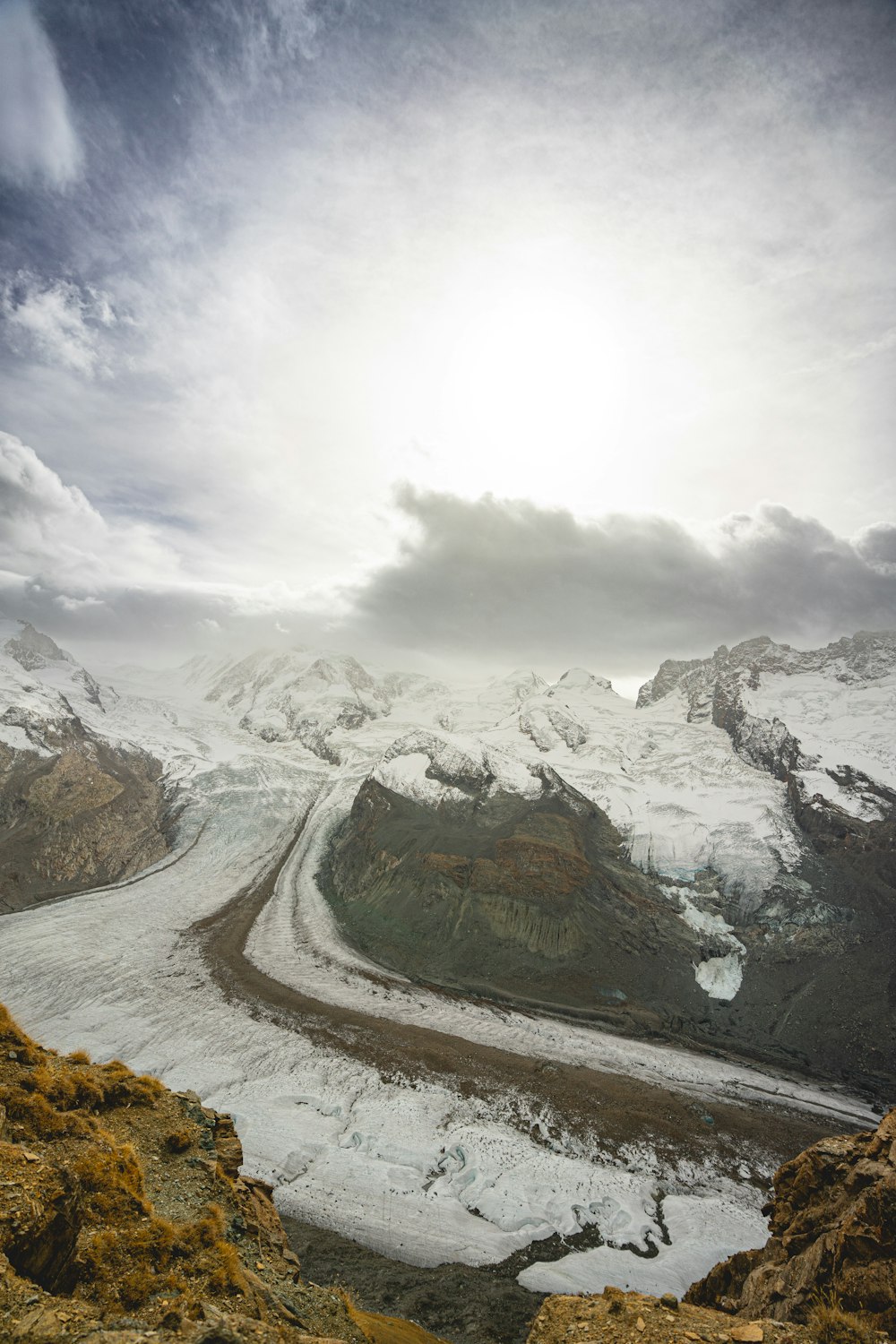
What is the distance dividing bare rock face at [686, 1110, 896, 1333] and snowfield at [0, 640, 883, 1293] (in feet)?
54.5

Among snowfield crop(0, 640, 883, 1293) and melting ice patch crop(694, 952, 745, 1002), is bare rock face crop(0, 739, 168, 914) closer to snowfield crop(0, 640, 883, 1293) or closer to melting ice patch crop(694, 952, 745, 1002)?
snowfield crop(0, 640, 883, 1293)

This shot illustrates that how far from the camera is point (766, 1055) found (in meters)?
63.7

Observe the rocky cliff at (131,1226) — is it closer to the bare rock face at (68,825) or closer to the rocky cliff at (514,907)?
the rocky cliff at (514,907)

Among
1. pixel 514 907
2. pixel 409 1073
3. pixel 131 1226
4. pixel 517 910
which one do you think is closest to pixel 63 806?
pixel 514 907

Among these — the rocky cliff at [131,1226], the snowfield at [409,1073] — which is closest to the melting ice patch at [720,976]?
the snowfield at [409,1073]

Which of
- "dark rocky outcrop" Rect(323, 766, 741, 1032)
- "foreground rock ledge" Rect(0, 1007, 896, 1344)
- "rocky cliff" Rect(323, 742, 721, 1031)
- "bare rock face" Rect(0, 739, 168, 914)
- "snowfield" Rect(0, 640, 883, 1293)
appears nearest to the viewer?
"foreground rock ledge" Rect(0, 1007, 896, 1344)

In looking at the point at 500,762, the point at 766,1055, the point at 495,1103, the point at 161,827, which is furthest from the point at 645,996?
the point at 161,827

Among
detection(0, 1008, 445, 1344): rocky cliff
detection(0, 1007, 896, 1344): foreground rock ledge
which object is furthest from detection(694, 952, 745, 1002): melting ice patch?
detection(0, 1008, 445, 1344): rocky cliff

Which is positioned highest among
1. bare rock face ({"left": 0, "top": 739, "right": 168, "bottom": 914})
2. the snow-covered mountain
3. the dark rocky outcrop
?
the snow-covered mountain

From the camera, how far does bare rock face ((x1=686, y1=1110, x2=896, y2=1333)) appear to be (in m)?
12.3

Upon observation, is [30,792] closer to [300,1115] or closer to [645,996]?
[300,1115]

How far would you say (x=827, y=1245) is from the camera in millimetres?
13984

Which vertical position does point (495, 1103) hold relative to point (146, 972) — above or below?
above

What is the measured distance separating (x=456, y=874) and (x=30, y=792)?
281 ft
